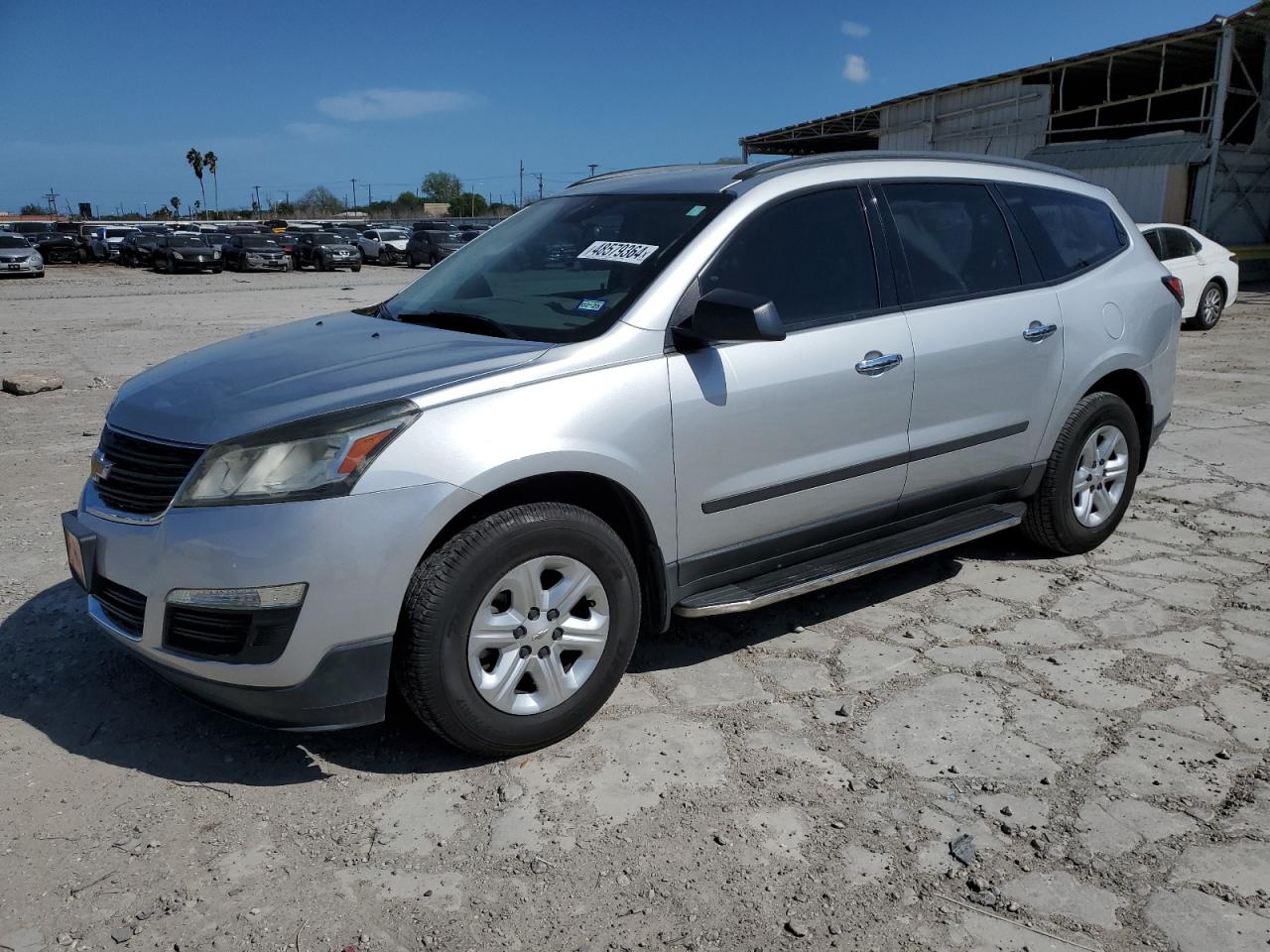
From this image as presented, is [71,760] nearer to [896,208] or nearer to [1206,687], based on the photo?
[896,208]

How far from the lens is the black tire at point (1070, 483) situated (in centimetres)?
473

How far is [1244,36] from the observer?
918 inches

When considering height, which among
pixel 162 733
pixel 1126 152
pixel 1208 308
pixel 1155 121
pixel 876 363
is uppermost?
pixel 1155 121

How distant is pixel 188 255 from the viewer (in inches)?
1362

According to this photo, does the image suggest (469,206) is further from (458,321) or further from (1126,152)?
(458,321)

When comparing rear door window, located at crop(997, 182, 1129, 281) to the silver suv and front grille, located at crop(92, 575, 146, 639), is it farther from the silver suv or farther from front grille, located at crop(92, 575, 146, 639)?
front grille, located at crop(92, 575, 146, 639)

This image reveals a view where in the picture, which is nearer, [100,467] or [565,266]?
[100,467]

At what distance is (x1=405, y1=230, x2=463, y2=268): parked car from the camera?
35000 millimetres

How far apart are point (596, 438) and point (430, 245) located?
34.0 meters

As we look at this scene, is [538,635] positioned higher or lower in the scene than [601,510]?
lower

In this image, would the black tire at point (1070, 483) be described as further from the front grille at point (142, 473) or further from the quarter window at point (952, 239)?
the front grille at point (142, 473)

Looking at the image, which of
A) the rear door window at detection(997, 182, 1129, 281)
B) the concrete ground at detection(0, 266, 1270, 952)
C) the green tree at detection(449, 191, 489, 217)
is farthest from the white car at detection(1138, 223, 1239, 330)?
the green tree at detection(449, 191, 489, 217)

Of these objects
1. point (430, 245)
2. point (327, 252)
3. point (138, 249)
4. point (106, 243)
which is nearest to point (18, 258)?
point (138, 249)

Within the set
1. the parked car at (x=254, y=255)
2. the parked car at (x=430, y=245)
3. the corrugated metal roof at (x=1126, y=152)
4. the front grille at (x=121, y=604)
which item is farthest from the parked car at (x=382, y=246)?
the front grille at (x=121, y=604)
